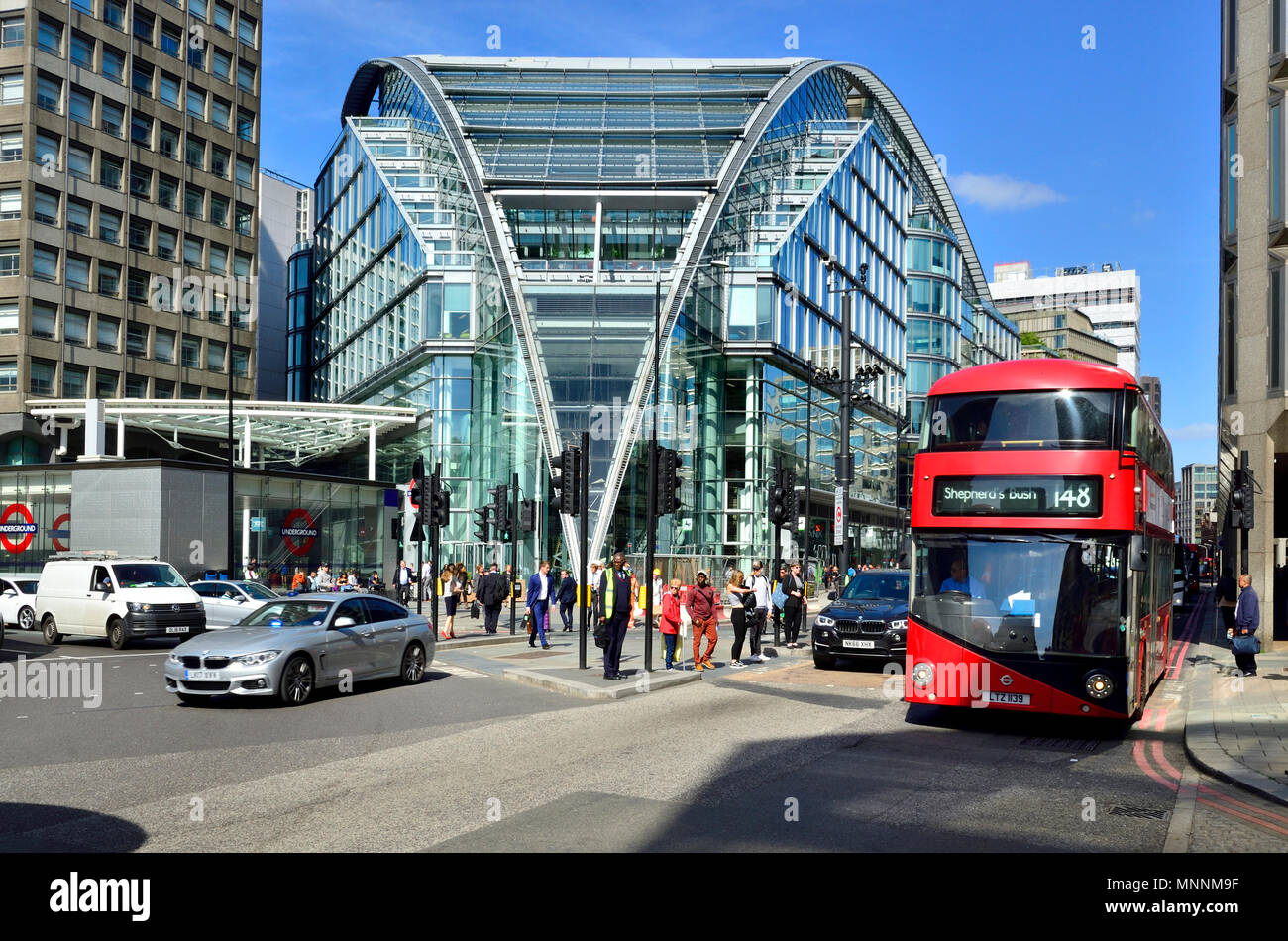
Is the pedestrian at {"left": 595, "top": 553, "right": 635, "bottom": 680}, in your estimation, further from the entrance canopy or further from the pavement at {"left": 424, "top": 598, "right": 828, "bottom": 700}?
the entrance canopy

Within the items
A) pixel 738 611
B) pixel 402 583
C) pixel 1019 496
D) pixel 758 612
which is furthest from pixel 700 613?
pixel 402 583

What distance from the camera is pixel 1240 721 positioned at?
13883mm

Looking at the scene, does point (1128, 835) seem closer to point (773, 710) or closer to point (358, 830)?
point (358, 830)

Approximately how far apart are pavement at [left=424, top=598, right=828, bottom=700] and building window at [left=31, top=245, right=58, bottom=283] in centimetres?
3449

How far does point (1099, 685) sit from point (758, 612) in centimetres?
1110

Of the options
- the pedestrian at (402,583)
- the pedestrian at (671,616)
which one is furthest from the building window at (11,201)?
the pedestrian at (671,616)

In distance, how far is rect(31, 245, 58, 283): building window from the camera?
5481 centimetres

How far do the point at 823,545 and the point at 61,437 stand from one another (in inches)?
1481

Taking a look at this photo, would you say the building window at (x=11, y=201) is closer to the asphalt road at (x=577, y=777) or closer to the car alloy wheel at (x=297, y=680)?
the asphalt road at (x=577, y=777)
